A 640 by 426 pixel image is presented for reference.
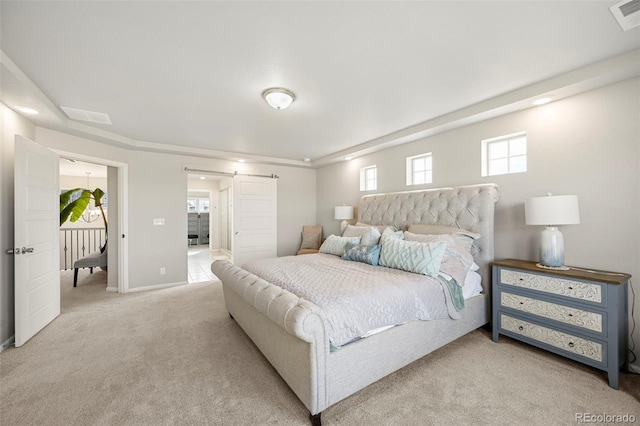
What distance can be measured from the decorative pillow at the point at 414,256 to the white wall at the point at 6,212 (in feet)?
12.3

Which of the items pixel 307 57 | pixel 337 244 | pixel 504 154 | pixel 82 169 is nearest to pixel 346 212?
pixel 337 244

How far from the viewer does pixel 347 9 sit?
4.98 ft

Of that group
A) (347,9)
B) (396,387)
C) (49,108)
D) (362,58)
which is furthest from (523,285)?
(49,108)

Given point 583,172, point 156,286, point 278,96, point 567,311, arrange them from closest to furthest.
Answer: point 567,311 < point 583,172 < point 278,96 < point 156,286

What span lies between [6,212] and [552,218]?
16.9 feet

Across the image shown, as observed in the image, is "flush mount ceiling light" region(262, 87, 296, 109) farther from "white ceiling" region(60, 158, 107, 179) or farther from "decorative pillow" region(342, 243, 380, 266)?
"white ceiling" region(60, 158, 107, 179)

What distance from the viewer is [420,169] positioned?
393 cm

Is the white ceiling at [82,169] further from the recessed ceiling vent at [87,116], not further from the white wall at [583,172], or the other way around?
the white wall at [583,172]

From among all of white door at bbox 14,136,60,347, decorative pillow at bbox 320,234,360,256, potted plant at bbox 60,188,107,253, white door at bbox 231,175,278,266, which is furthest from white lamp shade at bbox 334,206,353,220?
potted plant at bbox 60,188,107,253

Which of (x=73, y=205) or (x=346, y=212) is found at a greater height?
(x=73, y=205)

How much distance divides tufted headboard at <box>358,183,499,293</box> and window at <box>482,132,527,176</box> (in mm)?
292

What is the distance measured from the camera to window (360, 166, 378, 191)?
4.78 m

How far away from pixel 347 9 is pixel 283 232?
471 centimetres

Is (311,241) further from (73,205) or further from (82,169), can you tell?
(82,169)
